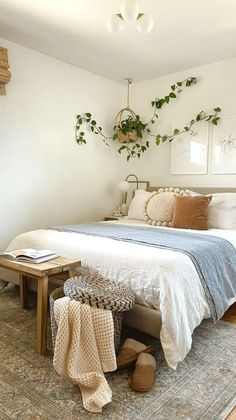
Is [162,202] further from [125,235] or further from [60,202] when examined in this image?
[60,202]

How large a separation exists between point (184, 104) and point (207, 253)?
7.86 feet

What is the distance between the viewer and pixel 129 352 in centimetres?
173

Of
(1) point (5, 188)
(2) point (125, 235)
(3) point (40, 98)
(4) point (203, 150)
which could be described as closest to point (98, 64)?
(3) point (40, 98)

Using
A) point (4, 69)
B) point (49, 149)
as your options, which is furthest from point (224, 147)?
point (4, 69)

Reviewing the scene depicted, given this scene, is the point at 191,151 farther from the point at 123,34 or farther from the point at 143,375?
the point at 143,375

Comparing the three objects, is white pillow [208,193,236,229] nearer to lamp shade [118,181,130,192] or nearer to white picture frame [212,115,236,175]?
white picture frame [212,115,236,175]

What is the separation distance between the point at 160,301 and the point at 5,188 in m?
2.17

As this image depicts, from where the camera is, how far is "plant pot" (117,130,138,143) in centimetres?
Result: 411

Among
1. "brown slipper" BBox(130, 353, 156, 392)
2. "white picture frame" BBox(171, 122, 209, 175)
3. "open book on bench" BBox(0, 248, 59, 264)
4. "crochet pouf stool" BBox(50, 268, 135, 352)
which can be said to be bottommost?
"brown slipper" BBox(130, 353, 156, 392)

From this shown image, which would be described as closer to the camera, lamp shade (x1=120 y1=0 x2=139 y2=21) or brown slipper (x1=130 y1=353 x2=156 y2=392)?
brown slipper (x1=130 y1=353 x2=156 y2=392)

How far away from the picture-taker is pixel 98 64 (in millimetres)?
3676

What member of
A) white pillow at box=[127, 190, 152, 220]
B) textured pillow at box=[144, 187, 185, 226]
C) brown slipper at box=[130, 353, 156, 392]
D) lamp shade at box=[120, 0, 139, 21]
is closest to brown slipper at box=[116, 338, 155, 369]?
brown slipper at box=[130, 353, 156, 392]

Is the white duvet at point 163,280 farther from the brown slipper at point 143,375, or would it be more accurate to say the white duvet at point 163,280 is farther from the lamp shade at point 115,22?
the lamp shade at point 115,22

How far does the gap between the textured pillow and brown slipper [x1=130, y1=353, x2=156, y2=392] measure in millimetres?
1696
